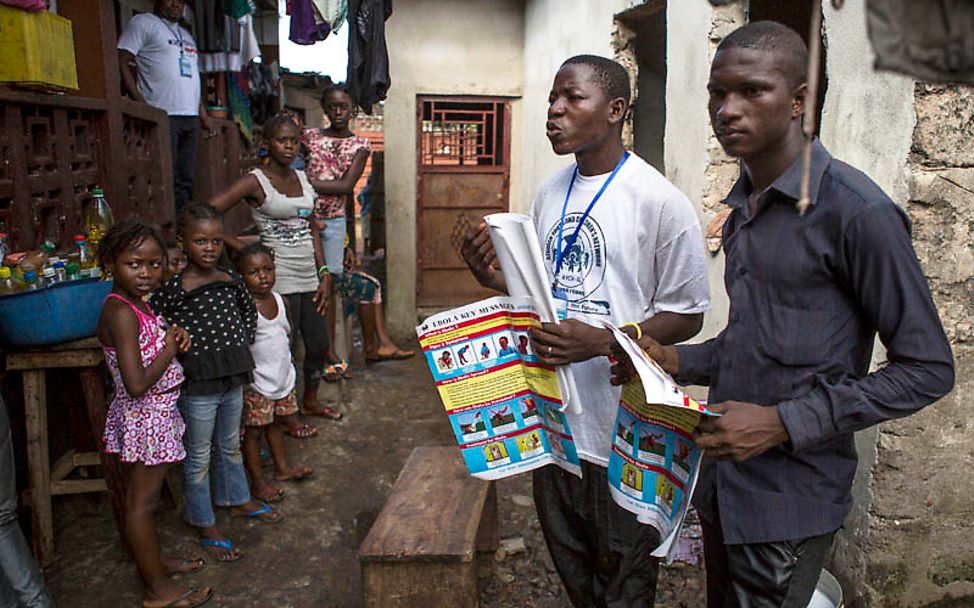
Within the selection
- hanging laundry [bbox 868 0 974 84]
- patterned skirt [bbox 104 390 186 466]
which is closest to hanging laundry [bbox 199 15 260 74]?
patterned skirt [bbox 104 390 186 466]

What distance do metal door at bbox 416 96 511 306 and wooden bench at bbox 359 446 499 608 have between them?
5.27 m

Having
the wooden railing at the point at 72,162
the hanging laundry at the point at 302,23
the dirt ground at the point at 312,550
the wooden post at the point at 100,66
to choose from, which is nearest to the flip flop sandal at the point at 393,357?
the dirt ground at the point at 312,550

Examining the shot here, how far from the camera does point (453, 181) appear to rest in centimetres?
803

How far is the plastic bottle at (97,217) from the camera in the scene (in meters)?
3.53

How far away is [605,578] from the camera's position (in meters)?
2.22

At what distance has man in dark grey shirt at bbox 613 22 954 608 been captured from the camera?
1.37m

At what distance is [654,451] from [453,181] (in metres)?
6.57

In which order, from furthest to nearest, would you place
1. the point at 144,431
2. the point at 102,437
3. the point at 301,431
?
the point at 301,431
the point at 102,437
the point at 144,431

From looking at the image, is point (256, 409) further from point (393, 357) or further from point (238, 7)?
point (238, 7)

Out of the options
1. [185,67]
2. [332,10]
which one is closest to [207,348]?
[332,10]

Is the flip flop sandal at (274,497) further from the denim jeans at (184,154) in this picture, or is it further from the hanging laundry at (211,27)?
the hanging laundry at (211,27)

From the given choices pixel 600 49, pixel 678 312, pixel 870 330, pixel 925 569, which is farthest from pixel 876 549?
pixel 600 49

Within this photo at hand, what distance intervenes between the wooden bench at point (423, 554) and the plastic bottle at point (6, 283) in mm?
1664

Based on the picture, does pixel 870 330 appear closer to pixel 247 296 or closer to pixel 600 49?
pixel 247 296
